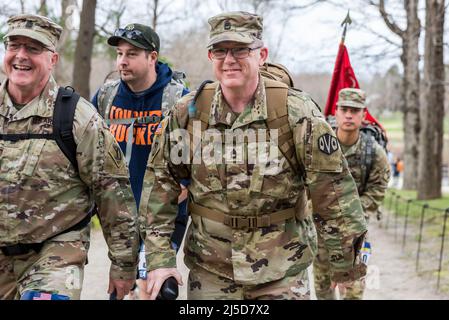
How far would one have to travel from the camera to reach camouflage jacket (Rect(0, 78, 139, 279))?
147 inches

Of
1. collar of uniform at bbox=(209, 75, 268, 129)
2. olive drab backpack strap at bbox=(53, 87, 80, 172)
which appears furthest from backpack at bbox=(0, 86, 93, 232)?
collar of uniform at bbox=(209, 75, 268, 129)

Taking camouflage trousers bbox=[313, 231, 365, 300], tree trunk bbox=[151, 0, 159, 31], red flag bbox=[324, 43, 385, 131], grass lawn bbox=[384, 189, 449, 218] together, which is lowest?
camouflage trousers bbox=[313, 231, 365, 300]

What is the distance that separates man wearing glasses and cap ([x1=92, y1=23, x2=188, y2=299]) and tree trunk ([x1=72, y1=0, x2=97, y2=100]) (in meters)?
6.58

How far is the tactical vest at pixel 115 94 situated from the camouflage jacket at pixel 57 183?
1.20m

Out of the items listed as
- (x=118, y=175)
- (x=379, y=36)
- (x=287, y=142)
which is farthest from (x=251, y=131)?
(x=379, y=36)

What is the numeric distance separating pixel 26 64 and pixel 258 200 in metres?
1.59

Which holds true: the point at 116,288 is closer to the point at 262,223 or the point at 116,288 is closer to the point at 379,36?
the point at 262,223

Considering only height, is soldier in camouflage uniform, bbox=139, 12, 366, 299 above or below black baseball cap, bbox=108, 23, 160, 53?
below

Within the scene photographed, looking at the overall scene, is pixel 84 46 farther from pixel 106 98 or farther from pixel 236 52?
pixel 236 52

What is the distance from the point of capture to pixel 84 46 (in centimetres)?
1182

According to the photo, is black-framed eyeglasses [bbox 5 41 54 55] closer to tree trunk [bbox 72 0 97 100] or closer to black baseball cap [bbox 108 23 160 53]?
black baseball cap [bbox 108 23 160 53]

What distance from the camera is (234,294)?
3.83 meters

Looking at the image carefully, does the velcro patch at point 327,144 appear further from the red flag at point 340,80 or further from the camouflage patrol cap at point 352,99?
the red flag at point 340,80
